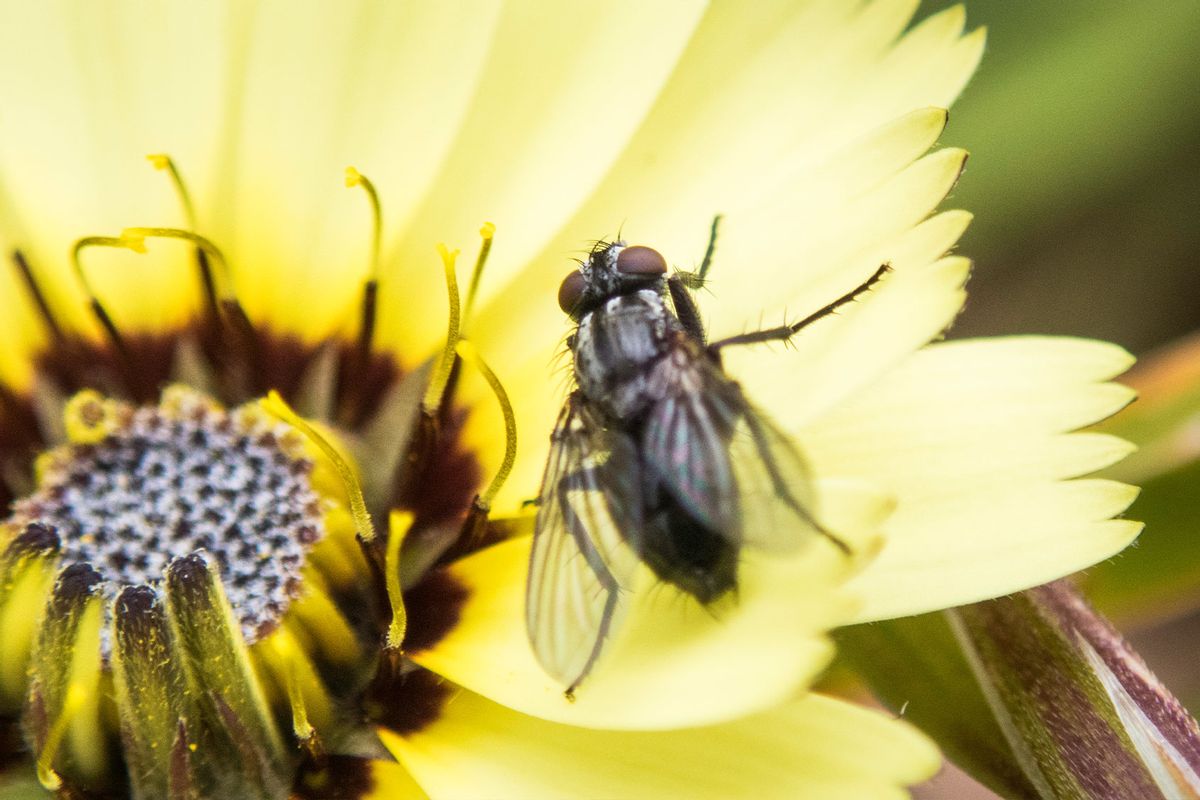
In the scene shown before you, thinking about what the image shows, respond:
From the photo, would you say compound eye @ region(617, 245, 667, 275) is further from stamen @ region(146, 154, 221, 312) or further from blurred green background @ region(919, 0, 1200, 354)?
blurred green background @ region(919, 0, 1200, 354)

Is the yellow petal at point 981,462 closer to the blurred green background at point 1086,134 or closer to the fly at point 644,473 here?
the fly at point 644,473

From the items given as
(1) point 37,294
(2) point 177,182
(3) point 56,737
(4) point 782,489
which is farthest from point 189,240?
(4) point 782,489

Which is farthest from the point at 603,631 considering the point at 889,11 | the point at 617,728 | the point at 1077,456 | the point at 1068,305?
the point at 1068,305

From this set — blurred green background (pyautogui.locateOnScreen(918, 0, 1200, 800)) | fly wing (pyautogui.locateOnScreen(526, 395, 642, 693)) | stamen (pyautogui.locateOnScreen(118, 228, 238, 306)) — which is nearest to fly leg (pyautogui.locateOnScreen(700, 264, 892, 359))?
fly wing (pyautogui.locateOnScreen(526, 395, 642, 693))

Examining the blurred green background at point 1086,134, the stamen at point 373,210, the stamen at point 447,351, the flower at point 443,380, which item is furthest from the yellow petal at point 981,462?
the blurred green background at point 1086,134

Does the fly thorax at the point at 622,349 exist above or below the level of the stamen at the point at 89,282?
above

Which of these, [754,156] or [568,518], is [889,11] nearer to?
[754,156]

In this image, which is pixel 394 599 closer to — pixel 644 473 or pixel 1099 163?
pixel 644 473
